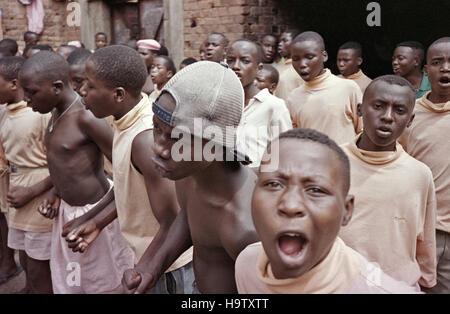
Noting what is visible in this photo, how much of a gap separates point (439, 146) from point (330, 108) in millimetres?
1341

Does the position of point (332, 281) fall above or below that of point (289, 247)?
below

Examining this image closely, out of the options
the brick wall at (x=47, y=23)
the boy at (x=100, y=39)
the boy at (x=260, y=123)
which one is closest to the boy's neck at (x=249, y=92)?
the boy at (x=260, y=123)

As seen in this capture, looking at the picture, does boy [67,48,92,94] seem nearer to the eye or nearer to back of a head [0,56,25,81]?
back of a head [0,56,25,81]

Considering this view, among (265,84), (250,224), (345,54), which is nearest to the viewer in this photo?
(250,224)

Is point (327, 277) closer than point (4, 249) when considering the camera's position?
Yes

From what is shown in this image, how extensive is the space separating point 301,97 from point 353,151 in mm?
2056

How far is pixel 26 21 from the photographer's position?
9.44m

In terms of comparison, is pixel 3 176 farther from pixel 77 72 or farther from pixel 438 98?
pixel 438 98

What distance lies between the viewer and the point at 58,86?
280cm

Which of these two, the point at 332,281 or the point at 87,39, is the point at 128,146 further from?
the point at 87,39

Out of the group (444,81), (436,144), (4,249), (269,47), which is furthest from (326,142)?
(269,47)

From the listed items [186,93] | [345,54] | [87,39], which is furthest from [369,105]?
[87,39]

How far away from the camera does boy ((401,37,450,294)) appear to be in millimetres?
2711

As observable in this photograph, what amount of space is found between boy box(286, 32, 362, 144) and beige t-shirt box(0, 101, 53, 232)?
2.16 metres
